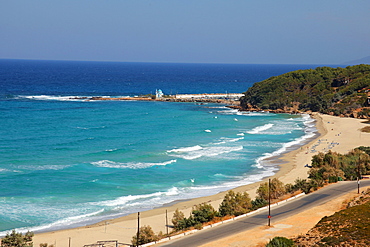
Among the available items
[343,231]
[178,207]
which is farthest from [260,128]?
[343,231]

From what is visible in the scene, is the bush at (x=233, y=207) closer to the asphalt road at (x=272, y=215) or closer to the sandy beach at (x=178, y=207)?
the asphalt road at (x=272, y=215)

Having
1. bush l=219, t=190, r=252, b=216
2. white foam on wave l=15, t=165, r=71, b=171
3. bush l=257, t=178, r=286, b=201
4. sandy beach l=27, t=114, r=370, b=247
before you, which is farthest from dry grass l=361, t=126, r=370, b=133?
white foam on wave l=15, t=165, r=71, b=171

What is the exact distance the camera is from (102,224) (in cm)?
2958

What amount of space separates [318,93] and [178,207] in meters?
75.0

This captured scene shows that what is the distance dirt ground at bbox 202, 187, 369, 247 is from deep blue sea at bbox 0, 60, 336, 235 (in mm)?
11169

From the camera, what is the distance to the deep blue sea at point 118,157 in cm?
3356

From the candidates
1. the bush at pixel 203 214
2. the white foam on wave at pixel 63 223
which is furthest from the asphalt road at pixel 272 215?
the white foam on wave at pixel 63 223

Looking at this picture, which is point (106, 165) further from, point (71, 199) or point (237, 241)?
point (237, 241)

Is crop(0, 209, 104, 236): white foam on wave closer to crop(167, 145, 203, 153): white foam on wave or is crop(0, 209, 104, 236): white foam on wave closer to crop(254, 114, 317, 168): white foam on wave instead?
crop(254, 114, 317, 168): white foam on wave

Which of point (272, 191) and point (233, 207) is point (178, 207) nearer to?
point (233, 207)

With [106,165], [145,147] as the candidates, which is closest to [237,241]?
[106,165]

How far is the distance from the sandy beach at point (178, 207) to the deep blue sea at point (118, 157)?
144 cm

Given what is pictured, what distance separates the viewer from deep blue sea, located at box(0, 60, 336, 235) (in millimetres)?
33562

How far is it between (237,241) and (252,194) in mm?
12294
